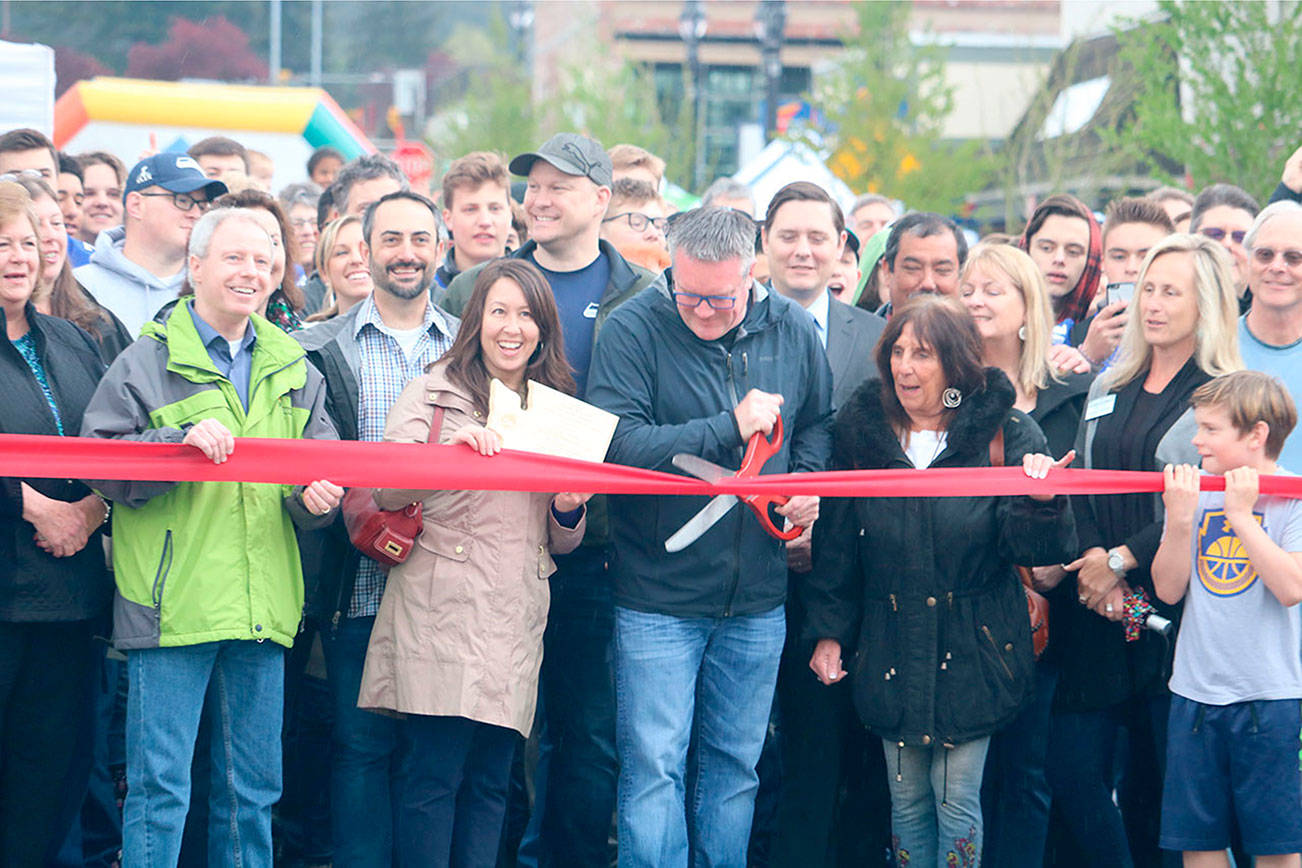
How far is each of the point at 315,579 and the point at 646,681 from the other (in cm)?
127

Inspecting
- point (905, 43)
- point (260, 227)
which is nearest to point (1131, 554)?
point (260, 227)

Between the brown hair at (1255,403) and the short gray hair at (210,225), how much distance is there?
10.8 feet

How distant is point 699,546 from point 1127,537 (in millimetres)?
1573

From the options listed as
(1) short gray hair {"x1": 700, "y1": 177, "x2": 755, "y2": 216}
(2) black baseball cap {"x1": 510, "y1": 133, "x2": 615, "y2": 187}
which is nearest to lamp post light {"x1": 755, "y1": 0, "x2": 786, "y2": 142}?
(1) short gray hair {"x1": 700, "y1": 177, "x2": 755, "y2": 216}

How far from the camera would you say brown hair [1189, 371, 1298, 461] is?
486 cm

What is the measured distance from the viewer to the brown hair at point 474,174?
6812 millimetres

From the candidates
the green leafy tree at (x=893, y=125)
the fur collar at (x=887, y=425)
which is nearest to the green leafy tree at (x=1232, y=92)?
the fur collar at (x=887, y=425)

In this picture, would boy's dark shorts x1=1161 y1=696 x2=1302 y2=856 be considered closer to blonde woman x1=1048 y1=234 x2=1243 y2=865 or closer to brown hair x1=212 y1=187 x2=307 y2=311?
blonde woman x1=1048 y1=234 x2=1243 y2=865

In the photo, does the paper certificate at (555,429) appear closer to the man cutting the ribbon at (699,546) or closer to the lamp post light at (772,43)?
the man cutting the ribbon at (699,546)

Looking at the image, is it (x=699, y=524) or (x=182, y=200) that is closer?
(x=699, y=524)

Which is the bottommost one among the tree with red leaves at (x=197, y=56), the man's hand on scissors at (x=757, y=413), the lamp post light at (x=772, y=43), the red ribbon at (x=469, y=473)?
the red ribbon at (x=469, y=473)

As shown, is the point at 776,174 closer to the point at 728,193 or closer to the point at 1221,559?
the point at 728,193

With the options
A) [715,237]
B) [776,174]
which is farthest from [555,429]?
[776,174]

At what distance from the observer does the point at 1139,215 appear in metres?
7.13
